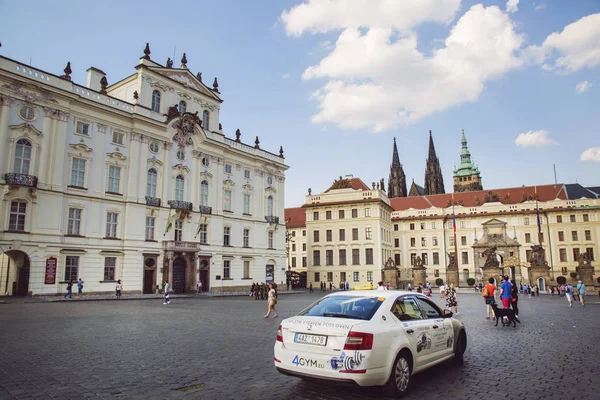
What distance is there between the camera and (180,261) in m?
40.8

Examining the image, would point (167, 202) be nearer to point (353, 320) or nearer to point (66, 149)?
point (66, 149)

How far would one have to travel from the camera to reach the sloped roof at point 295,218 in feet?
262

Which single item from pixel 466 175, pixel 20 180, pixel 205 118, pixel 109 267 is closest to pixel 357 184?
pixel 205 118

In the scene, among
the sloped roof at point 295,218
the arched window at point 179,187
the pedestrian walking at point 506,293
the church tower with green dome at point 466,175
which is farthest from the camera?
the church tower with green dome at point 466,175

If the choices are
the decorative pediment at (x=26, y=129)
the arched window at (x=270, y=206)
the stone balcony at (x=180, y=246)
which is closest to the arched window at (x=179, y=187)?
the stone balcony at (x=180, y=246)

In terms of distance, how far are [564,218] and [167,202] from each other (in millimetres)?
65119

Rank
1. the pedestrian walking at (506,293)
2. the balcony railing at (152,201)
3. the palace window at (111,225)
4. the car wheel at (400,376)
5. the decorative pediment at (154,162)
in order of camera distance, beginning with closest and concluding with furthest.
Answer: the car wheel at (400,376), the pedestrian walking at (506,293), the palace window at (111,225), the balcony railing at (152,201), the decorative pediment at (154,162)

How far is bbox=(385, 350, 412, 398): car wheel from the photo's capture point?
6.18 metres

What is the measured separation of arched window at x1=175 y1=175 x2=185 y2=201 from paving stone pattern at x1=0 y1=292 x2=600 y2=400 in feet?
90.9

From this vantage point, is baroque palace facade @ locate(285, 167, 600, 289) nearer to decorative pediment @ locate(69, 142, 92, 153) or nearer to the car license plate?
decorative pediment @ locate(69, 142, 92, 153)

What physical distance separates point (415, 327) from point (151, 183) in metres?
36.1

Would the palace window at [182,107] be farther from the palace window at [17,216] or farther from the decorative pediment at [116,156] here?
the palace window at [17,216]

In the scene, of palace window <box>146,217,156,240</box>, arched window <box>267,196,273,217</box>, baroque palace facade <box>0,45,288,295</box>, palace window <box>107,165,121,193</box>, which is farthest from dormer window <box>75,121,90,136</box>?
arched window <box>267,196,273,217</box>

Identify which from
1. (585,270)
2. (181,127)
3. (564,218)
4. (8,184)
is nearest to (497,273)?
(585,270)
